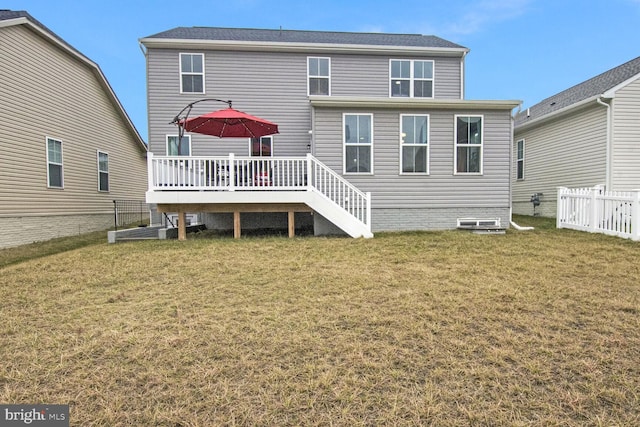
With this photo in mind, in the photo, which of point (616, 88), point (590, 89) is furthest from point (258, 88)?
point (590, 89)

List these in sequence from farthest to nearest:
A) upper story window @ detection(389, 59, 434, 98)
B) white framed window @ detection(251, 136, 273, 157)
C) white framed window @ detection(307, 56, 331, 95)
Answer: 1. upper story window @ detection(389, 59, 434, 98)
2. white framed window @ detection(307, 56, 331, 95)
3. white framed window @ detection(251, 136, 273, 157)

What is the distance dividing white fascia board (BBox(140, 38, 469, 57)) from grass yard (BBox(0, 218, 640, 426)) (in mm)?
8362

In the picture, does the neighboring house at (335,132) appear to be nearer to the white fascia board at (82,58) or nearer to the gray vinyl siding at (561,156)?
the white fascia board at (82,58)

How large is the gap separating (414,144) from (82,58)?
37.1 feet

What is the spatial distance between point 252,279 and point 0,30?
9.57m

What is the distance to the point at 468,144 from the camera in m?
9.45

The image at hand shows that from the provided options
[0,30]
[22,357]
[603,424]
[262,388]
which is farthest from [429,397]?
[0,30]

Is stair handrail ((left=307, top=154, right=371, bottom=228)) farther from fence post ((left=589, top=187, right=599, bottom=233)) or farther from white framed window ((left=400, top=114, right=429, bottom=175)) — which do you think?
fence post ((left=589, top=187, right=599, bottom=233))

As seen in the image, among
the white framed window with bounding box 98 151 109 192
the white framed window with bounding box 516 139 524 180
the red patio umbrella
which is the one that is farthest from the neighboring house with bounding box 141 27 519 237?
the white framed window with bounding box 516 139 524 180

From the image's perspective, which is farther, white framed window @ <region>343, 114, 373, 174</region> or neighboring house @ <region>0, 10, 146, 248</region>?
white framed window @ <region>343, 114, 373, 174</region>

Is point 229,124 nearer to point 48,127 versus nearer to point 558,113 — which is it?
point 48,127

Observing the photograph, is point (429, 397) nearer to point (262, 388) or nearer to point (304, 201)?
point (262, 388)

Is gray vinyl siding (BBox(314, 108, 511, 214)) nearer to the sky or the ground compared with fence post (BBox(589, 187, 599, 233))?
nearer to the sky

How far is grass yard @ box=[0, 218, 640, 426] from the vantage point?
201cm
